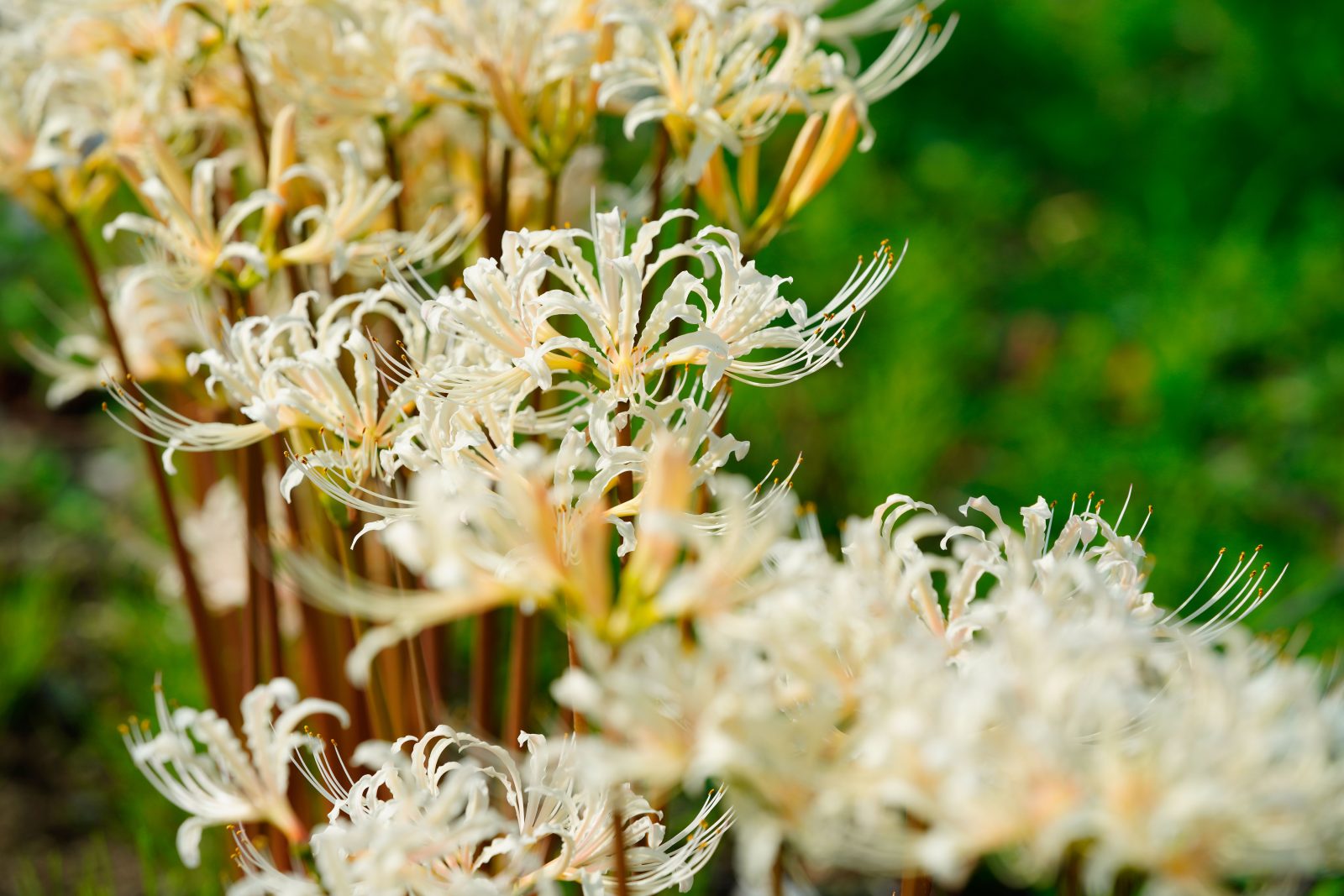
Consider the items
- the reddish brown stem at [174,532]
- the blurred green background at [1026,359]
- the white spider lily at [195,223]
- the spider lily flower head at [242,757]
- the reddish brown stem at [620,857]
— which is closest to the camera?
the reddish brown stem at [620,857]

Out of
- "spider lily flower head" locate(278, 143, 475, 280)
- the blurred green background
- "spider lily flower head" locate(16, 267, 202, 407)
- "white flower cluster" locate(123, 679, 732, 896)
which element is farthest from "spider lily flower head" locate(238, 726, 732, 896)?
the blurred green background

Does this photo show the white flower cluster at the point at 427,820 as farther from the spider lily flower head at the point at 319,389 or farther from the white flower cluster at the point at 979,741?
the spider lily flower head at the point at 319,389

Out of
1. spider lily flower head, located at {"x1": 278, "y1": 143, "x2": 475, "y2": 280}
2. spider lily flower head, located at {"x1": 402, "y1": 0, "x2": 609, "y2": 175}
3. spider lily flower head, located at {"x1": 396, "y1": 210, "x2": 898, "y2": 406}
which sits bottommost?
spider lily flower head, located at {"x1": 278, "y1": 143, "x2": 475, "y2": 280}

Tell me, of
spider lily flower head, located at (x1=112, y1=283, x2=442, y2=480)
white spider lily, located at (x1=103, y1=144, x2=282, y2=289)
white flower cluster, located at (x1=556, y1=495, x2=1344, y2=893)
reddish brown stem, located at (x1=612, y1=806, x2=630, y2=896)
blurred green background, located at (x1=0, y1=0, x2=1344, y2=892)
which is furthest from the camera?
blurred green background, located at (x1=0, y1=0, x2=1344, y2=892)

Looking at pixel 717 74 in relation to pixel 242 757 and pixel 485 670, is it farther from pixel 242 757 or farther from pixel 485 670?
pixel 242 757

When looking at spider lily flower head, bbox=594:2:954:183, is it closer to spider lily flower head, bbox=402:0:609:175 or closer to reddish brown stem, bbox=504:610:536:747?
spider lily flower head, bbox=402:0:609:175

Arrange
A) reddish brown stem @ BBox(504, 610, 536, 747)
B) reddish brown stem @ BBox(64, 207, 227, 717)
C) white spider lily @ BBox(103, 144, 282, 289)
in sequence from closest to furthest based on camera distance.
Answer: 1. white spider lily @ BBox(103, 144, 282, 289)
2. reddish brown stem @ BBox(504, 610, 536, 747)
3. reddish brown stem @ BBox(64, 207, 227, 717)

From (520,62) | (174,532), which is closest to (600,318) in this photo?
(520,62)

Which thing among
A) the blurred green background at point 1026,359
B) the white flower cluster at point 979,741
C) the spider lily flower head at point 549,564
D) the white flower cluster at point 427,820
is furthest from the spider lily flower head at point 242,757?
the blurred green background at point 1026,359

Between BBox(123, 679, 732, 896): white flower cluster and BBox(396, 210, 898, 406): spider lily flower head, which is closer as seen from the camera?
BBox(123, 679, 732, 896): white flower cluster

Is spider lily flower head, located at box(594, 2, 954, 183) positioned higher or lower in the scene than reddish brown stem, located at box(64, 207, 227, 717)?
higher
